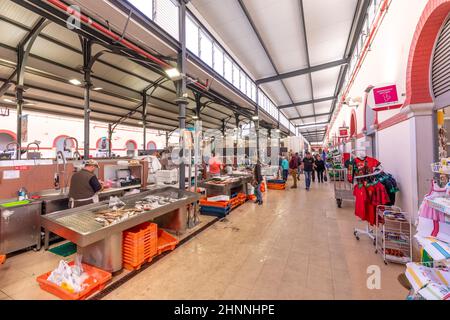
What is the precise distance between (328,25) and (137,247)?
7.69m

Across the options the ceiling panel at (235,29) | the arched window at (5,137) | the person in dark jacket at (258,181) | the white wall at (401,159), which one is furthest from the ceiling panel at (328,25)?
the arched window at (5,137)

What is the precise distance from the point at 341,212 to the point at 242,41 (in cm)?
615

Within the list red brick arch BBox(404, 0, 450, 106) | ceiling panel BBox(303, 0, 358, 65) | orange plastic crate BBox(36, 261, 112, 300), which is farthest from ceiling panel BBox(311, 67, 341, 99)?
orange plastic crate BBox(36, 261, 112, 300)

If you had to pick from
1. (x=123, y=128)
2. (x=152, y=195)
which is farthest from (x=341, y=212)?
(x=123, y=128)

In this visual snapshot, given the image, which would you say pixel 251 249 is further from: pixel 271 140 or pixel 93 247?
pixel 271 140

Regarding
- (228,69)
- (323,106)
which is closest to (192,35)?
(228,69)

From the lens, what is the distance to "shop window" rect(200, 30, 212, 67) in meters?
5.26

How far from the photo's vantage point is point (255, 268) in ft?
8.07

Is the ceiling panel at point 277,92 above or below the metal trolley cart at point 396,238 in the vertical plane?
above

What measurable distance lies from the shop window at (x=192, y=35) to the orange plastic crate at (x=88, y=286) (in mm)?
4776

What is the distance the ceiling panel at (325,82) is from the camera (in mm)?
9262

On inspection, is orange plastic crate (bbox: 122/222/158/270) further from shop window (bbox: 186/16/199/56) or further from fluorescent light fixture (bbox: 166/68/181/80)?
shop window (bbox: 186/16/199/56)

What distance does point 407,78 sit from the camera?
108 inches

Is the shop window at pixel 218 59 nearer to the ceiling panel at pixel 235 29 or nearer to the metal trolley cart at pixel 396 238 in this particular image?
the ceiling panel at pixel 235 29
